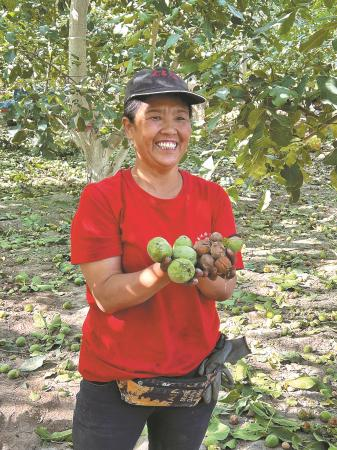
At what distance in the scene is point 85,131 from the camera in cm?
479

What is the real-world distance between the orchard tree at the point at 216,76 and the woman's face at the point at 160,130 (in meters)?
0.51

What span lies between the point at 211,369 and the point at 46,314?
2.89 metres

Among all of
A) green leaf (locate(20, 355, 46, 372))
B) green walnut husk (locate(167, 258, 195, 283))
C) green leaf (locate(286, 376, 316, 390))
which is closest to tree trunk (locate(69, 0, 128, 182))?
green leaf (locate(20, 355, 46, 372))

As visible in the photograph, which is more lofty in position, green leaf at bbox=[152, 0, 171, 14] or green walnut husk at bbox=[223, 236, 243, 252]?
green leaf at bbox=[152, 0, 171, 14]

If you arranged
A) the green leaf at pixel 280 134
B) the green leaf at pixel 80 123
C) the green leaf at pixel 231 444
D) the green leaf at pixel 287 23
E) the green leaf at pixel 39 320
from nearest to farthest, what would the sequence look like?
the green leaf at pixel 287 23, the green leaf at pixel 280 134, the green leaf at pixel 231 444, the green leaf at pixel 80 123, the green leaf at pixel 39 320

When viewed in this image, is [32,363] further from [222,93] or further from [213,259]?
[213,259]

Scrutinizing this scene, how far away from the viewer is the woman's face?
4.68 ft

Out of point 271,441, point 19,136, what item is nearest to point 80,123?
point 19,136

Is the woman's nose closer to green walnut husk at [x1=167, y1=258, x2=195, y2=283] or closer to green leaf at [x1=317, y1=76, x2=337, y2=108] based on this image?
green walnut husk at [x1=167, y1=258, x2=195, y2=283]

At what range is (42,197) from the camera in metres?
8.01

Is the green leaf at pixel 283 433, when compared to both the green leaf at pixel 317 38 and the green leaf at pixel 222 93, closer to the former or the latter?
the green leaf at pixel 222 93

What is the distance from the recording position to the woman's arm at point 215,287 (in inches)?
55.9

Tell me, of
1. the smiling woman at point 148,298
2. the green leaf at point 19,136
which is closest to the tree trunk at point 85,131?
the green leaf at point 19,136

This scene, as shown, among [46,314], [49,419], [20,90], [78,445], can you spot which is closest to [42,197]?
[46,314]
